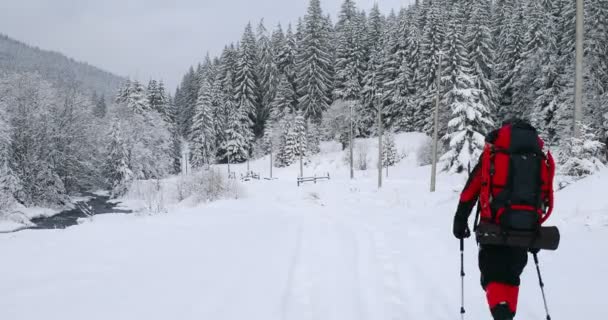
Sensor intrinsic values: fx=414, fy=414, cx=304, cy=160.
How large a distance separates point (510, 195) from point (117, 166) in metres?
51.9

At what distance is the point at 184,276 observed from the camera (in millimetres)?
6055

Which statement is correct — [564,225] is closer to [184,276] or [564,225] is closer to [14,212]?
[184,276]

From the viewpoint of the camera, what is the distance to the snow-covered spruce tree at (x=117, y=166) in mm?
48625

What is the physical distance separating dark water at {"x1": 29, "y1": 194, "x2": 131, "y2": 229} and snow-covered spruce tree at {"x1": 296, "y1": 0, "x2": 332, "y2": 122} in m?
30.1

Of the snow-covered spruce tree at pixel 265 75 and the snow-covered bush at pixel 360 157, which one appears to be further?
the snow-covered spruce tree at pixel 265 75

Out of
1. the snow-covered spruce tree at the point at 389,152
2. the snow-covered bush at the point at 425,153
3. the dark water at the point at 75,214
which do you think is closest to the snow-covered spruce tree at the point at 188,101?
the dark water at the point at 75,214

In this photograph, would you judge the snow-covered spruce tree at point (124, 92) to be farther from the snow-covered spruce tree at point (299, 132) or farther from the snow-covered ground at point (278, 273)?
the snow-covered ground at point (278, 273)

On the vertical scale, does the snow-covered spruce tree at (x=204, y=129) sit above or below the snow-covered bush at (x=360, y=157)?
above

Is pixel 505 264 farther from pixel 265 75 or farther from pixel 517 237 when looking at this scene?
pixel 265 75

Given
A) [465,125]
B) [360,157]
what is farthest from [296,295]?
[360,157]

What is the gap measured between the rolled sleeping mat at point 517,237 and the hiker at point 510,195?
5cm

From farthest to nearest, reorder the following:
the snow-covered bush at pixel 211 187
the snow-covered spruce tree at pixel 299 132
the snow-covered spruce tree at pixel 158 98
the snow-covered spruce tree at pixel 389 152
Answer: the snow-covered spruce tree at pixel 158 98, the snow-covered spruce tree at pixel 299 132, the snow-covered spruce tree at pixel 389 152, the snow-covered bush at pixel 211 187

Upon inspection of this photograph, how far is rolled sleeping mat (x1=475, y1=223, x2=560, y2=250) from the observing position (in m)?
3.33

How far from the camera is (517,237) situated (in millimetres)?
3326
